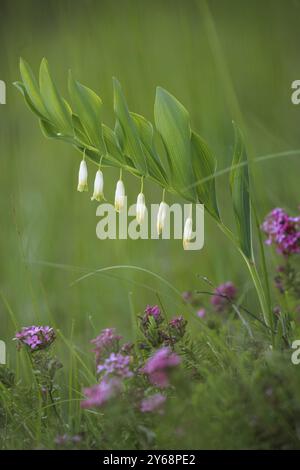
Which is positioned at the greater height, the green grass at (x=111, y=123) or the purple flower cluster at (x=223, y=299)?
the green grass at (x=111, y=123)

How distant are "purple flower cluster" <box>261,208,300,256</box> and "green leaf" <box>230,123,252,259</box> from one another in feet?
0.15

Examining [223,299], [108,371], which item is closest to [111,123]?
[223,299]

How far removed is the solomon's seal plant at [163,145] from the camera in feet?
2.81

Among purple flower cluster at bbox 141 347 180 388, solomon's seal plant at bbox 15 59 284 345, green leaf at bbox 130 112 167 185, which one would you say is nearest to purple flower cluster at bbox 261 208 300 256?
solomon's seal plant at bbox 15 59 284 345

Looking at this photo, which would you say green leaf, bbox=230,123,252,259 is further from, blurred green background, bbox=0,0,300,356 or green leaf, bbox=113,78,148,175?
blurred green background, bbox=0,0,300,356

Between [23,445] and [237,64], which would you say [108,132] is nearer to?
[23,445]

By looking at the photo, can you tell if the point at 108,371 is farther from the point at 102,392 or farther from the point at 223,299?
the point at 223,299

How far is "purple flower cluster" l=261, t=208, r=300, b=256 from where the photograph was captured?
34.1 inches

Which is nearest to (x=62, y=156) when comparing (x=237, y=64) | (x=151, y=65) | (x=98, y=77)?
(x=98, y=77)

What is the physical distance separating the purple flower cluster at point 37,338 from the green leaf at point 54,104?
0.28 m

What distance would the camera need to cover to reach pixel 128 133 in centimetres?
85

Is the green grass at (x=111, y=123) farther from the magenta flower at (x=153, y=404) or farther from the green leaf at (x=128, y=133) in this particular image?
the magenta flower at (x=153, y=404)

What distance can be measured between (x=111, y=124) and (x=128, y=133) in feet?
3.94

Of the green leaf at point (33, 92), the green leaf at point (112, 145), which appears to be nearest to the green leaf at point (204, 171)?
the green leaf at point (112, 145)
